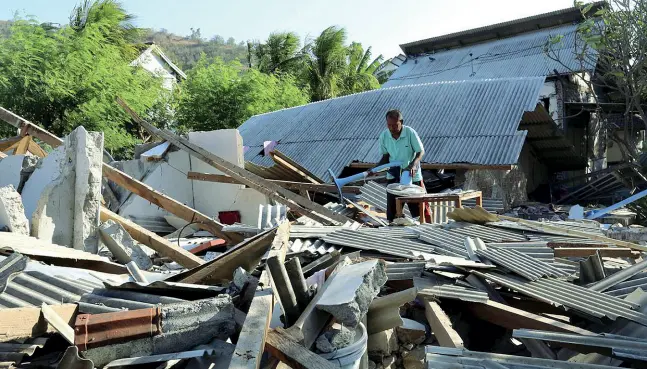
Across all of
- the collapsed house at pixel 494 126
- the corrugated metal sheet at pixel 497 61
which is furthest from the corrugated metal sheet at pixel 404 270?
the corrugated metal sheet at pixel 497 61

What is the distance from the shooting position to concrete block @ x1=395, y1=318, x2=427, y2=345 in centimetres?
343

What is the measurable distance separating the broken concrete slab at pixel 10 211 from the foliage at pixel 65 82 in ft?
34.1

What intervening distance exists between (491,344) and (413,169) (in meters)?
3.20

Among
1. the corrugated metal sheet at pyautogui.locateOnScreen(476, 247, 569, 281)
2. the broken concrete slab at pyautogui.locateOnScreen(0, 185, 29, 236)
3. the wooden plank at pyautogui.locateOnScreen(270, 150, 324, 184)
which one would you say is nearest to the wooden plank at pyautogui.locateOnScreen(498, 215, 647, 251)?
Result: the corrugated metal sheet at pyautogui.locateOnScreen(476, 247, 569, 281)

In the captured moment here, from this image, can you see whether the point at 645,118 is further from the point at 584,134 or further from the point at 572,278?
the point at 572,278

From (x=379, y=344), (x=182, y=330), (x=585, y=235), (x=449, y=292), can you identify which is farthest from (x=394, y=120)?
(x=182, y=330)

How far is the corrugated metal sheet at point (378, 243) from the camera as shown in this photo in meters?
4.31

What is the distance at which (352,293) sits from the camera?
2.62 meters

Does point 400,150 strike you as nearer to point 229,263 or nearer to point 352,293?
point 229,263

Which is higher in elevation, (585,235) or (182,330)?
(182,330)

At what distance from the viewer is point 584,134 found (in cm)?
1605

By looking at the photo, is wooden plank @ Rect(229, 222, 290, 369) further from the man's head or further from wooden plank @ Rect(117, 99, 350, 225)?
the man's head

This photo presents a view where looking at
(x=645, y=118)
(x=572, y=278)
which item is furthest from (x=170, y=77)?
(x=572, y=278)

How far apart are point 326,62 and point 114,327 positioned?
2583 cm
